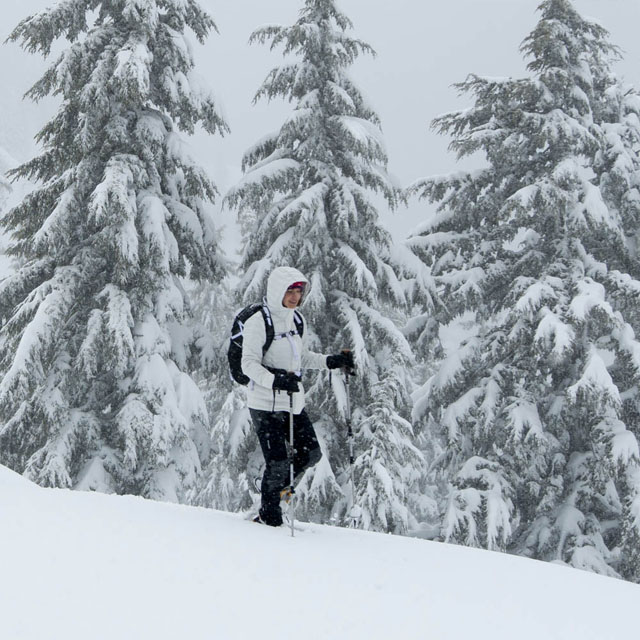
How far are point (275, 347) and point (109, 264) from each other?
24.7 ft

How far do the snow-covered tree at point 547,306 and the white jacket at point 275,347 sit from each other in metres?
7.23

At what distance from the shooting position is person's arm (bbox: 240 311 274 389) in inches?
232

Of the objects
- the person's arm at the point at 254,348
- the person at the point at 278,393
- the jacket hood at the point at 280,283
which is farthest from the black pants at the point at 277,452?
the jacket hood at the point at 280,283

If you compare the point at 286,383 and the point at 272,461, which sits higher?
the point at 286,383

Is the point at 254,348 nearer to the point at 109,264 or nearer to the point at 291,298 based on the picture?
the point at 291,298

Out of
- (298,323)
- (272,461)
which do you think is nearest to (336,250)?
(298,323)

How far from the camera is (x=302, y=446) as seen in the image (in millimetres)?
6531

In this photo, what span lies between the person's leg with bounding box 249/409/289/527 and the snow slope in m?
0.26

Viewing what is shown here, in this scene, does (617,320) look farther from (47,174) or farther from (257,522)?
(47,174)

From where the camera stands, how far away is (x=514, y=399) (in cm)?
1339

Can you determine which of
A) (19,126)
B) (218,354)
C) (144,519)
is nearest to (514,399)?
(218,354)

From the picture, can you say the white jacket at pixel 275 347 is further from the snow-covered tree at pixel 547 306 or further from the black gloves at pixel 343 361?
the snow-covered tree at pixel 547 306

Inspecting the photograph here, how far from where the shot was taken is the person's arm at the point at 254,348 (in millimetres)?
5891

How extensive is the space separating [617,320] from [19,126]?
11230 cm
